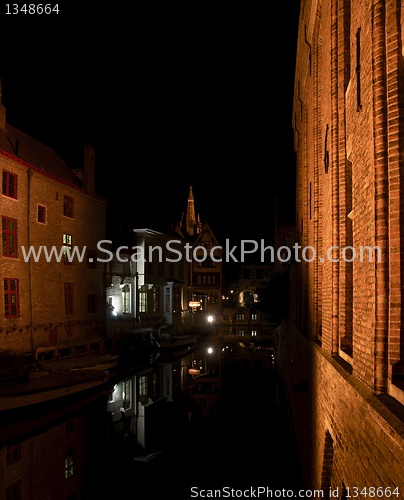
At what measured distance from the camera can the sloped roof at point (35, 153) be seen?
24.0 m

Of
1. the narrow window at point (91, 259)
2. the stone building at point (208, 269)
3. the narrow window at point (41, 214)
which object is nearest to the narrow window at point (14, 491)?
the narrow window at point (41, 214)

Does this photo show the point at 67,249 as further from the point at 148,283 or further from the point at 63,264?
the point at 148,283

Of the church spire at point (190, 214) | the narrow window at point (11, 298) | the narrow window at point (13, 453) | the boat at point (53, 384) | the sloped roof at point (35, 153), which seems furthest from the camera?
the church spire at point (190, 214)

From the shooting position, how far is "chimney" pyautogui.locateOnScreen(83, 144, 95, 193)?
30344 mm

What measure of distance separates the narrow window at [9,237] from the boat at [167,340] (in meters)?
17.1

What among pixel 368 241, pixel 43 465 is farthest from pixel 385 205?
pixel 43 465

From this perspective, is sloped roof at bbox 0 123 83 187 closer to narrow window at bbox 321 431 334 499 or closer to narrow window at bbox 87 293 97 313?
narrow window at bbox 87 293 97 313

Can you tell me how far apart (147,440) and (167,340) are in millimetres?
20770

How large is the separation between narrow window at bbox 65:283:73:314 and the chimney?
6510mm

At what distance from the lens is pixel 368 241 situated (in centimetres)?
520

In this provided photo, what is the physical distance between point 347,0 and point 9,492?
43.8 ft

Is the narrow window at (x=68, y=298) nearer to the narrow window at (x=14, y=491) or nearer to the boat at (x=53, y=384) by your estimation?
the boat at (x=53, y=384)

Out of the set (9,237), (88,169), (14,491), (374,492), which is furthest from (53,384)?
(374,492)

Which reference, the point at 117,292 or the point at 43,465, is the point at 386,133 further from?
the point at 117,292
